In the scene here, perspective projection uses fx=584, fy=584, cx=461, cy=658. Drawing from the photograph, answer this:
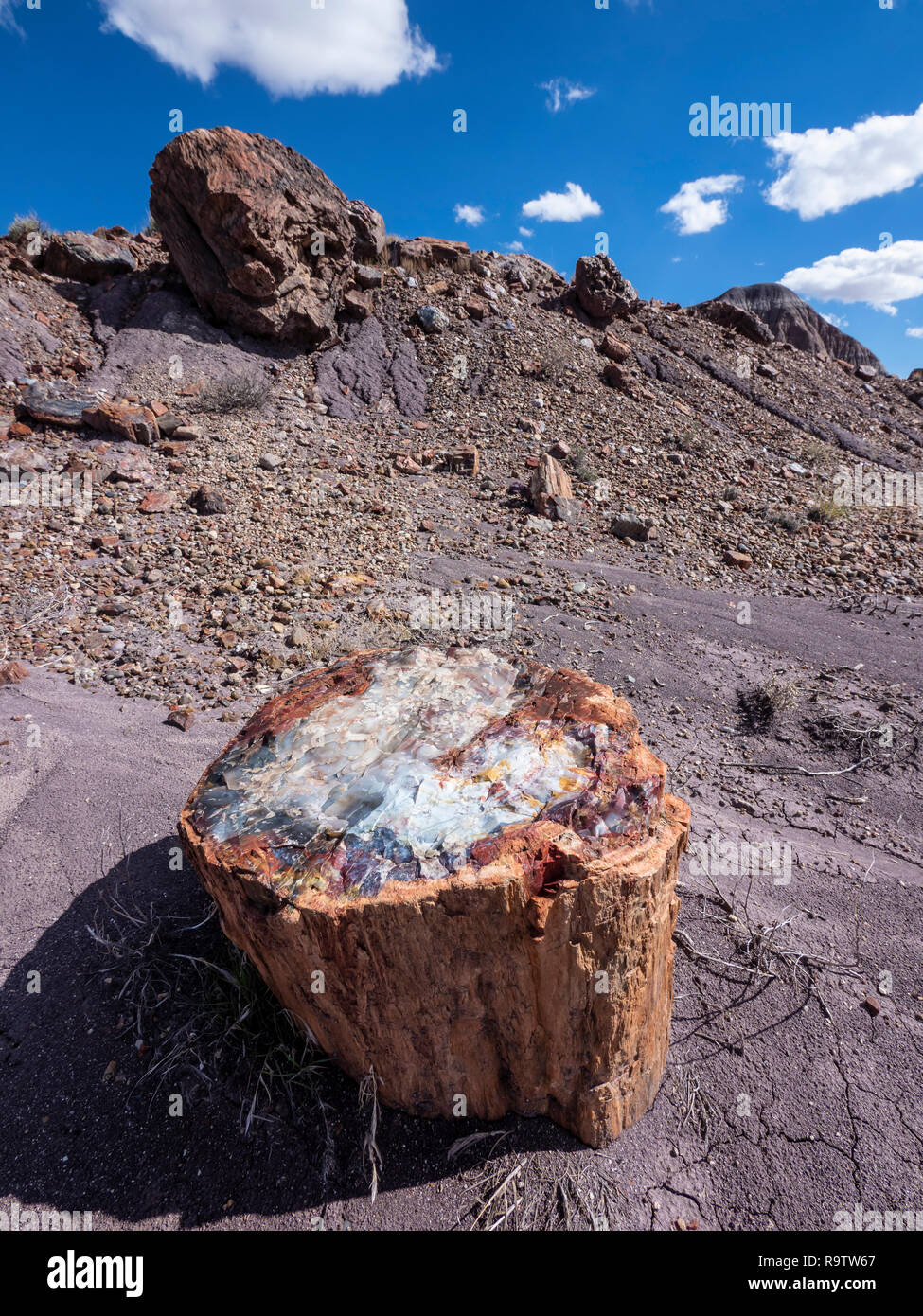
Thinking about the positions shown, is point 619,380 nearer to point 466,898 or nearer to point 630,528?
point 630,528

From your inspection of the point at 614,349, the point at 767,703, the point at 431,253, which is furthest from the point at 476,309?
the point at 767,703

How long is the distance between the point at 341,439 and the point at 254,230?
3312mm

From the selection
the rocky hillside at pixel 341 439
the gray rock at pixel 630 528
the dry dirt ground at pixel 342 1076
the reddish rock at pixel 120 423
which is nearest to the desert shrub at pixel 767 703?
the dry dirt ground at pixel 342 1076

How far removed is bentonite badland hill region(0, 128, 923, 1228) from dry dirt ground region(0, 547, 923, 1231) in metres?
0.01

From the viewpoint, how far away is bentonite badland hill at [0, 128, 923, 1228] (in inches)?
68.9

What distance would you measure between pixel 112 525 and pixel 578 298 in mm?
11341

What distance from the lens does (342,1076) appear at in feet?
5.91

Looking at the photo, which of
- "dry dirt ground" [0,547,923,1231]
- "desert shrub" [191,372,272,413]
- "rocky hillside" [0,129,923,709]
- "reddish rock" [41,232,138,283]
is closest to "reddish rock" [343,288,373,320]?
"rocky hillside" [0,129,923,709]

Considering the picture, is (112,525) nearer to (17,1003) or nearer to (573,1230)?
(17,1003)

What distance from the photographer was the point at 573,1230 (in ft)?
5.19

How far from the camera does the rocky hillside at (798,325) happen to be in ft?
62.7
